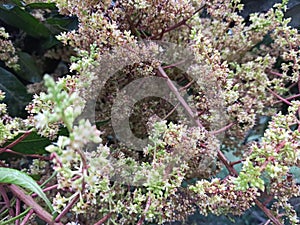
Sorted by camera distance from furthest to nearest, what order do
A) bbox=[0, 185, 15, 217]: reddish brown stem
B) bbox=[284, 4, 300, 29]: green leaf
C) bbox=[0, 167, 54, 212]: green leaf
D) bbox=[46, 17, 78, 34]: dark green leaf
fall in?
1. bbox=[284, 4, 300, 29]: green leaf
2. bbox=[46, 17, 78, 34]: dark green leaf
3. bbox=[0, 185, 15, 217]: reddish brown stem
4. bbox=[0, 167, 54, 212]: green leaf

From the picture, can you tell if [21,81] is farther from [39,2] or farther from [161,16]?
[161,16]

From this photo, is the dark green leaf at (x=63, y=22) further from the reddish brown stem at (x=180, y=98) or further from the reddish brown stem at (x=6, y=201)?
the reddish brown stem at (x=6, y=201)

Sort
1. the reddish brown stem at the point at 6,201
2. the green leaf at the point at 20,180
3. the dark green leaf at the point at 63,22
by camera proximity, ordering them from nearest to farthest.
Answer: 1. the green leaf at the point at 20,180
2. the reddish brown stem at the point at 6,201
3. the dark green leaf at the point at 63,22

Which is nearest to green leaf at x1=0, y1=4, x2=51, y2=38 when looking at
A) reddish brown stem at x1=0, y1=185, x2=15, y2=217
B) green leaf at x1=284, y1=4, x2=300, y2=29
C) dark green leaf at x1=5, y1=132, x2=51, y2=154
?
dark green leaf at x1=5, y1=132, x2=51, y2=154

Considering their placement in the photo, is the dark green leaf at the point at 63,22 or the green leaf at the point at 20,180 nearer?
the green leaf at the point at 20,180

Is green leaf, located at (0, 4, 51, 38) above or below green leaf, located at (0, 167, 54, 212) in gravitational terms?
above

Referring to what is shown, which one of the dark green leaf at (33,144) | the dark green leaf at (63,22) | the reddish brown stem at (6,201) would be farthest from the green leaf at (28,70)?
the reddish brown stem at (6,201)

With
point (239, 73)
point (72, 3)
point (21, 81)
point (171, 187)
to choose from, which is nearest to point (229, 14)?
point (239, 73)

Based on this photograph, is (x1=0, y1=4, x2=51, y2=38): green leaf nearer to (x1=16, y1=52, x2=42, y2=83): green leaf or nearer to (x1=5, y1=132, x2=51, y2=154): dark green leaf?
(x1=16, y1=52, x2=42, y2=83): green leaf

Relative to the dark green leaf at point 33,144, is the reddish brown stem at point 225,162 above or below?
below
